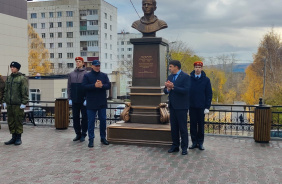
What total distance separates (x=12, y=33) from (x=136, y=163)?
22802mm

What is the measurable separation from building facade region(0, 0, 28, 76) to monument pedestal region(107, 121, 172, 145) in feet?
63.9

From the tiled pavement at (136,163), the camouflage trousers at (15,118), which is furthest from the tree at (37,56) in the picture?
the tiled pavement at (136,163)

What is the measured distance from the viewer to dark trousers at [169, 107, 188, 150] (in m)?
6.12

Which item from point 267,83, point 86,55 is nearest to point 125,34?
point 86,55

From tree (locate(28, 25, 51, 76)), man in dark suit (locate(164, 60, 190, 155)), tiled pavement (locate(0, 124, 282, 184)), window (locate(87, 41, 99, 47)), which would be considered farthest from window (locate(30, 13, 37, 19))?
man in dark suit (locate(164, 60, 190, 155))

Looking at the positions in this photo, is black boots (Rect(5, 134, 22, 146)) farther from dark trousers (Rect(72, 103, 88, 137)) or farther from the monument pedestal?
the monument pedestal

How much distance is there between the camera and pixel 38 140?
754 centimetres

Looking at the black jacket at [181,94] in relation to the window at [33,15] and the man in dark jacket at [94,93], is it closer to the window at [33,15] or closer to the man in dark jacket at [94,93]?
the man in dark jacket at [94,93]

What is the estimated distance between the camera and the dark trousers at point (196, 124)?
21.6 ft

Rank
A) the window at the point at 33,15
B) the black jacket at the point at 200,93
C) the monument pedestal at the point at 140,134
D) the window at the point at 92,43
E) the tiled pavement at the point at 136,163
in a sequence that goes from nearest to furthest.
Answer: the tiled pavement at the point at 136,163 < the black jacket at the point at 200,93 < the monument pedestal at the point at 140,134 < the window at the point at 92,43 < the window at the point at 33,15

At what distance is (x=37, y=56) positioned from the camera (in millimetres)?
46781

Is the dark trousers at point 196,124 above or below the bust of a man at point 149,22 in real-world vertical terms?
below

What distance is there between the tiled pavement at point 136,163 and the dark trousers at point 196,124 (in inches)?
12.2

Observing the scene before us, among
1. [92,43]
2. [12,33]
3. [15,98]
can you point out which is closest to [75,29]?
[92,43]
